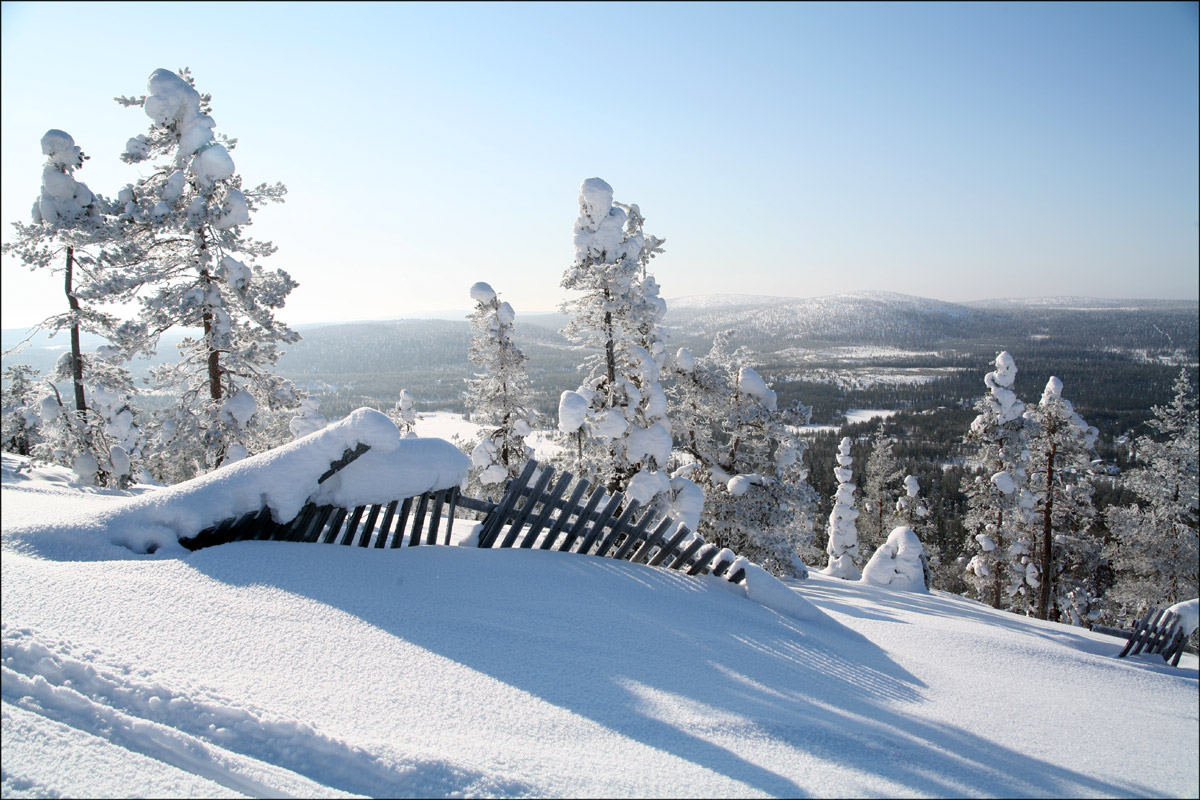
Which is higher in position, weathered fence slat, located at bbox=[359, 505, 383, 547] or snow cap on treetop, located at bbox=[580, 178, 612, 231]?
snow cap on treetop, located at bbox=[580, 178, 612, 231]

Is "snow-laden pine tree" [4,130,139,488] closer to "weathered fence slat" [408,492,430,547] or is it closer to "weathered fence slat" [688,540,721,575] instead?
"weathered fence slat" [408,492,430,547]

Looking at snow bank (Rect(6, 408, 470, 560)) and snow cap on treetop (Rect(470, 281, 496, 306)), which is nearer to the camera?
snow bank (Rect(6, 408, 470, 560))

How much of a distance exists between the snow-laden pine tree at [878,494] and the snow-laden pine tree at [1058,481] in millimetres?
10892

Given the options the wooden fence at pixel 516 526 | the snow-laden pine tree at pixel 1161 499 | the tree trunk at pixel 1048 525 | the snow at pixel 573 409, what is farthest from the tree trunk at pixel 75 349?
the tree trunk at pixel 1048 525

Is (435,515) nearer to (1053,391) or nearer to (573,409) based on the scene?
(573,409)

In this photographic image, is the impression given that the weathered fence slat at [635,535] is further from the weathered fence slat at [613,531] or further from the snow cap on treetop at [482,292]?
the snow cap on treetop at [482,292]

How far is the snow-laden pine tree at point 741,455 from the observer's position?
16.1 metres

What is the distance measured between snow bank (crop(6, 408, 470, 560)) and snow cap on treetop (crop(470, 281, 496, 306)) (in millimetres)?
11541

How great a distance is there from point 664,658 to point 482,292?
46.4 ft

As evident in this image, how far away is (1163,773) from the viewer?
9.19 feet

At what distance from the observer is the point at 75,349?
1438cm

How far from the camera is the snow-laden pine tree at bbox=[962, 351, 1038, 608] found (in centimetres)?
2086

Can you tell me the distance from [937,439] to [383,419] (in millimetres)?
104939

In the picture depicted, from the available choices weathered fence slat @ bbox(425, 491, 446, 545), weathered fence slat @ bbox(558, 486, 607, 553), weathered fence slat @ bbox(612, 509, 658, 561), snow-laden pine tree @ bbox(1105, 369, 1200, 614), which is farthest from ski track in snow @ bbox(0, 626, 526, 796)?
snow-laden pine tree @ bbox(1105, 369, 1200, 614)
